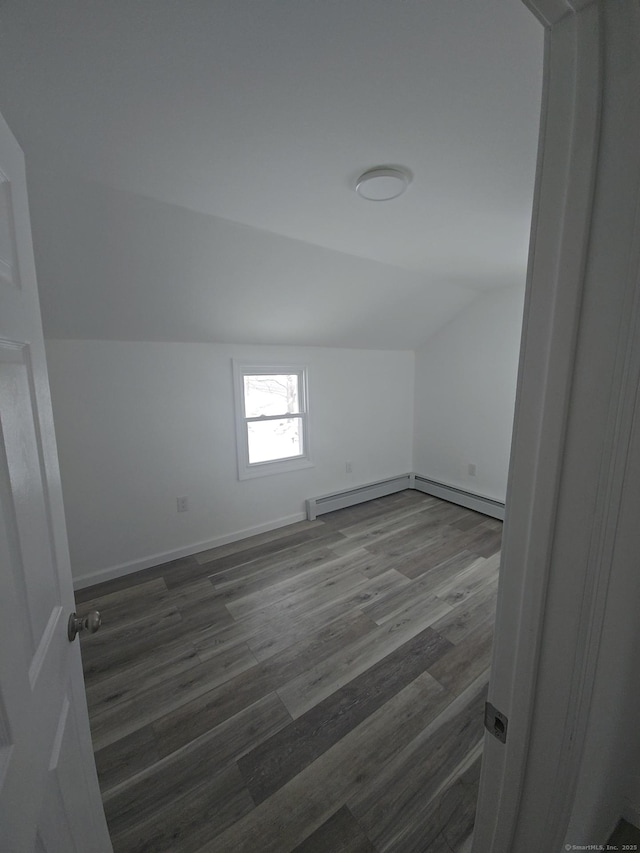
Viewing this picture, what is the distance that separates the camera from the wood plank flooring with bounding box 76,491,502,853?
114cm

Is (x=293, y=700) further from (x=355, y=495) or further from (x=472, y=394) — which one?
(x=472, y=394)

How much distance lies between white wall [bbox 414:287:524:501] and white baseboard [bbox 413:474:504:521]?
77 millimetres

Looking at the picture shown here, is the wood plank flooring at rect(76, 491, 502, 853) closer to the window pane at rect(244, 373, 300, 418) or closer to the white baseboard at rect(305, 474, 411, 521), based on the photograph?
the white baseboard at rect(305, 474, 411, 521)

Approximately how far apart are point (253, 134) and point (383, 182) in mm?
554

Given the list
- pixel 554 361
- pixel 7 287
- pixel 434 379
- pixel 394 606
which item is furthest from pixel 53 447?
pixel 434 379

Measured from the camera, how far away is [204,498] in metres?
2.85

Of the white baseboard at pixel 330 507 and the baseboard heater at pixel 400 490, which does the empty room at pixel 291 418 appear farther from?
the baseboard heater at pixel 400 490

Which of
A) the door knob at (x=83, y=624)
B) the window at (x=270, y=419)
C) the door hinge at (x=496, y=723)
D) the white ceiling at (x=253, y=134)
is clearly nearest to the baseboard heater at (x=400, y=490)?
the window at (x=270, y=419)

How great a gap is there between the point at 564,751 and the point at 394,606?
1.67 meters

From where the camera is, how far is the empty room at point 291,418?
505mm

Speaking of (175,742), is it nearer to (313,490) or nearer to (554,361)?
(554,361)

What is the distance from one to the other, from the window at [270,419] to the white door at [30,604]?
2151 millimetres

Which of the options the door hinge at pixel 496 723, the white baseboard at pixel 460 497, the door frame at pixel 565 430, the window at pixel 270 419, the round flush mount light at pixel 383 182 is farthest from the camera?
the white baseboard at pixel 460 497

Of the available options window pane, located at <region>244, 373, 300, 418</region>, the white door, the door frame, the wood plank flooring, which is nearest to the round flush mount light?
the door frame
